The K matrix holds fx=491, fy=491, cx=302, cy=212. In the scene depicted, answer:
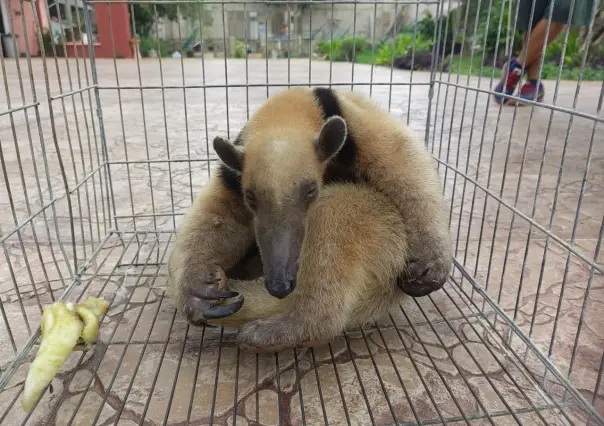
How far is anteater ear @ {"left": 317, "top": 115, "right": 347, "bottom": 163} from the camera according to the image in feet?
7.30

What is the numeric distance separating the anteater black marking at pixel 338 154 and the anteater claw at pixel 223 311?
0.79m

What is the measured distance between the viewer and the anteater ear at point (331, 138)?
7.30 ft

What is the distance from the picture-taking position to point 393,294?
2531 mm

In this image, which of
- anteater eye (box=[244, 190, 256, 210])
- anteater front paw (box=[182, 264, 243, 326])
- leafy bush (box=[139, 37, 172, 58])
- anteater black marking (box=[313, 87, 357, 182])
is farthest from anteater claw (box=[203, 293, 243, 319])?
leafy bush (box=[139, 37, 172, 58])

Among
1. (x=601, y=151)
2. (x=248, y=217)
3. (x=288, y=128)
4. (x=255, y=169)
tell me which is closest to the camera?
(x=255, y=169)

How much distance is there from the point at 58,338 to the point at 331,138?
5.01 feet

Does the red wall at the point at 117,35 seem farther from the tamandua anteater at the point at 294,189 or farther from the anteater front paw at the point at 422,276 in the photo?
the anteater front paw at the point at 422,276

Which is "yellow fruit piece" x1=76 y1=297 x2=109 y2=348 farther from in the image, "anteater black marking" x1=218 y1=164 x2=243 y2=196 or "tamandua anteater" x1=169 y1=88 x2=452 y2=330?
"anteater black marking" x1=218 y1=164 x2=243 y2=196

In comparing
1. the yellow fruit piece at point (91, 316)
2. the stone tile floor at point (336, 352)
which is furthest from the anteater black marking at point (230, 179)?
the yellow fruit piece at point (91, 316)

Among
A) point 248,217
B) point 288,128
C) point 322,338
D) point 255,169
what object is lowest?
point 322,338

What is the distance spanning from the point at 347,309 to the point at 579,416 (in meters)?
1.08

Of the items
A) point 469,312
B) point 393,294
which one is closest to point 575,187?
point 469,312

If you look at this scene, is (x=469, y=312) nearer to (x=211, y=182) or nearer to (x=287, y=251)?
(x=287, y=251)

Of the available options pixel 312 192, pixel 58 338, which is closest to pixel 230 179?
pixel 312 192
